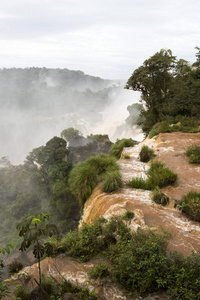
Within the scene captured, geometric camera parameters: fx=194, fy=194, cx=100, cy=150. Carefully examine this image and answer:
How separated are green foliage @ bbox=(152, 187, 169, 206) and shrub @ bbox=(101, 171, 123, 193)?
134 centimetres

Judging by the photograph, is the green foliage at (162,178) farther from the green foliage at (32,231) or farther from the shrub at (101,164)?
the green foliage at (32,231)

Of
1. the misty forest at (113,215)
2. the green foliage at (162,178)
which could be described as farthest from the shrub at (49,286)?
the green foliage at (162,178)

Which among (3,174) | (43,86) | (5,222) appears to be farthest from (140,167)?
(43,86)

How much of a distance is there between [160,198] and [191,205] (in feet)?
2.98

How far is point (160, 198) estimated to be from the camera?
5.77 metres

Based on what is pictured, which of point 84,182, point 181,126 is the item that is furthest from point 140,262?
point 181,126

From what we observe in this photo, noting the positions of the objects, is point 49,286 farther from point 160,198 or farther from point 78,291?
point 160,198

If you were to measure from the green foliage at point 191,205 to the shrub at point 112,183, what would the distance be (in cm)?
213

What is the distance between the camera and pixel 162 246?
12.5ft

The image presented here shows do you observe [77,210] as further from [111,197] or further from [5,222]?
[111,197]

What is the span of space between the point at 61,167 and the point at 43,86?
387 ft

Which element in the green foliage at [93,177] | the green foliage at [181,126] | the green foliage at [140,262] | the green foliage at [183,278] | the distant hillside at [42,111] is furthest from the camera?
the distant hillside at [42,111]

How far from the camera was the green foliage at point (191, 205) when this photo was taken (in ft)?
16.1

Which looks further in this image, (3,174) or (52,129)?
(52,129)
